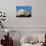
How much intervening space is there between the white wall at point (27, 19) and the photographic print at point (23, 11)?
0.07 meters

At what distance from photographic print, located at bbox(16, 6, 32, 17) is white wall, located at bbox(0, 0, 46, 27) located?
0.24 feet

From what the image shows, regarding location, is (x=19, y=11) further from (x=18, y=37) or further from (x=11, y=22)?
(x=18, y=37)

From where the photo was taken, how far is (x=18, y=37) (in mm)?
3412

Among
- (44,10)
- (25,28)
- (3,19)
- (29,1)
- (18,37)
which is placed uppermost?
(29,1)

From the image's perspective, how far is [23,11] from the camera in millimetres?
3379

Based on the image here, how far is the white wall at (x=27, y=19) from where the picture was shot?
3.34 m

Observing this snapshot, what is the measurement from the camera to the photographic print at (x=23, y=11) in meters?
3.36

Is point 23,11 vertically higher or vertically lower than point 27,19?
higher

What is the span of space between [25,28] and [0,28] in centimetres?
62

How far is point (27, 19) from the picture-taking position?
11.1 feet

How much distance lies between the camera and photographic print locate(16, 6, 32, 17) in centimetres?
336

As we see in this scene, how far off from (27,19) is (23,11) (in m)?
0.22

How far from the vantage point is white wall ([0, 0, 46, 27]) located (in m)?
3.34

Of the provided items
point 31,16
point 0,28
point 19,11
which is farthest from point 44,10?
point 0,28
